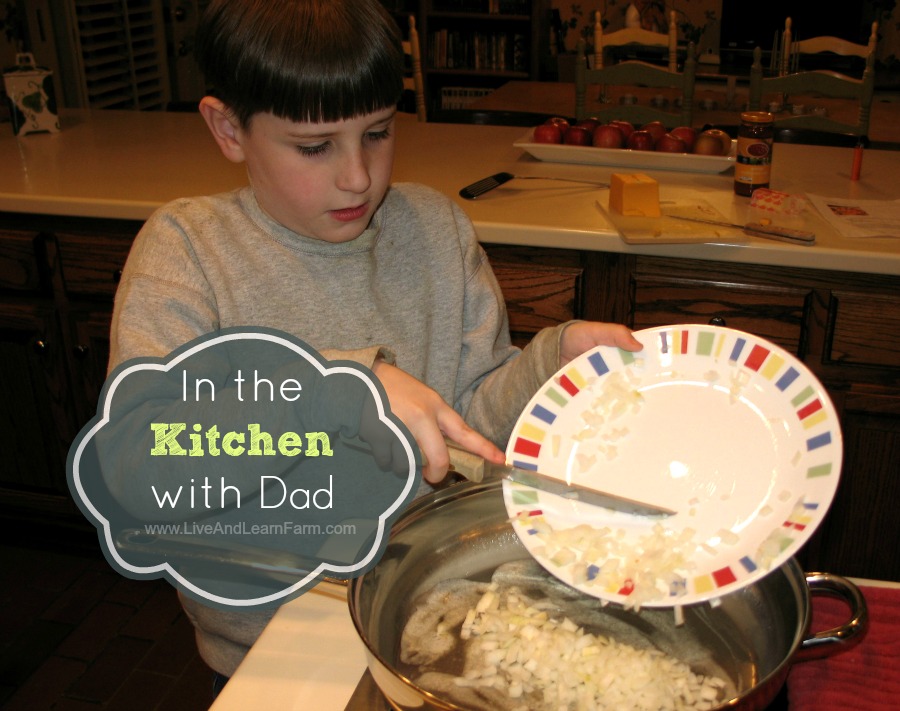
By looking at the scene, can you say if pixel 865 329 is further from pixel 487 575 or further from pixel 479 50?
pixel 479 50

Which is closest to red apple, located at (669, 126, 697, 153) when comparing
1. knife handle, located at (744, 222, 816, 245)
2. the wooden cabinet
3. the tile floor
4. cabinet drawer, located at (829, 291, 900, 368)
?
knife handle, located at (744, 222, 816, 245)

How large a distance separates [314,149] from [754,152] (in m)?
1.17

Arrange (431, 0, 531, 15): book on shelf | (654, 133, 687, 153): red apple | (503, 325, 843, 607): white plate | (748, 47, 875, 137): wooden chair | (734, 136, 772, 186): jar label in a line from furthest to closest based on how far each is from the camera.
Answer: (431, 0, 531, 15): book on shelf → (748, 47, 875, 137): wooden chair → (654, 133, 687, 153): red apple → (734, 136, 772, 186): jar label → (503, 325, 843, 607): white plate

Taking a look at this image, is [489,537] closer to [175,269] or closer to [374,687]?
[374,687]

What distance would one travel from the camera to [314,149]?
2.95 feet

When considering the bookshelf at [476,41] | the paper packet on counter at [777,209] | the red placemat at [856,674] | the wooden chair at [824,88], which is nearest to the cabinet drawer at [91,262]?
the paper packet on counter at [777,209]

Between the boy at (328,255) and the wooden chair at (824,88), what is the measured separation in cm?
147

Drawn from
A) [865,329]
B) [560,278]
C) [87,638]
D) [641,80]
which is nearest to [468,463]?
[560,278]

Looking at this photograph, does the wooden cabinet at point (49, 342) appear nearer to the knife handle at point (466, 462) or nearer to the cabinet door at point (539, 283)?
the cabinet door at point (539, 283)

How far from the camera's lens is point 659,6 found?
5.73 meters

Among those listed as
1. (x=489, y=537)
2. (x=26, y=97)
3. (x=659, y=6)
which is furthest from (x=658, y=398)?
(x=659, y=6)

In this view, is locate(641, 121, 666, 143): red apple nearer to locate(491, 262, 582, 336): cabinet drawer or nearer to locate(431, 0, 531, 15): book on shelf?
locate(491, 262, 582, 336): cabinet drawer

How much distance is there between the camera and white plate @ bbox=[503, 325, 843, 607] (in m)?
0.67

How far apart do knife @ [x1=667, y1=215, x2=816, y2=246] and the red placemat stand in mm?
948
